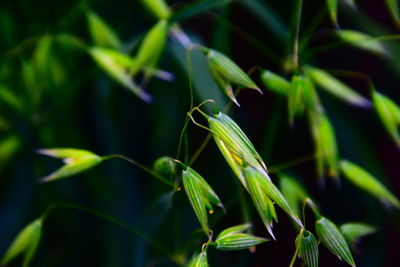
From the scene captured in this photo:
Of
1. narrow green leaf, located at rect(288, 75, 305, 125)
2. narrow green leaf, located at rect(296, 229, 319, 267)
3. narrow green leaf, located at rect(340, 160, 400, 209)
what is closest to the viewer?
narrow green leaf, located at rect(296, 229, 319, 267)

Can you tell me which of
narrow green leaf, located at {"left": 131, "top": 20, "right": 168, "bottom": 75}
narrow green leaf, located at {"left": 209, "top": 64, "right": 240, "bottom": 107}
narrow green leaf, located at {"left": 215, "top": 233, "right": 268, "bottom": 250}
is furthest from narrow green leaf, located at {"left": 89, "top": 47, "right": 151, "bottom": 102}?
narrow green leaf, located at {"left": 215, "top": 233, "right": 268, "bottom": 250}

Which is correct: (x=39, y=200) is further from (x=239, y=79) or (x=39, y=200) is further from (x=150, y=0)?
(x=239, y=79)

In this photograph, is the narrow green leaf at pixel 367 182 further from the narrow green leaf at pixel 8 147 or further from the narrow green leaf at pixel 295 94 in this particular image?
the narrow green leaf at pixel 8 147

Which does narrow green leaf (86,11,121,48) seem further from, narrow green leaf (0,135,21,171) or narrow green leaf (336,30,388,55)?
narrow green leaf (336,30,388,55)

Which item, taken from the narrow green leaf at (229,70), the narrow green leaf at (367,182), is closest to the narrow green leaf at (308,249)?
the narrow green leaf at (229,70)

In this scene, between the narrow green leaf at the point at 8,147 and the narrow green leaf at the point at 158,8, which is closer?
the narrow green leaf at the point at 158,8

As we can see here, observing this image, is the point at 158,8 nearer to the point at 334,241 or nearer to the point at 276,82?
the point at 276,82
